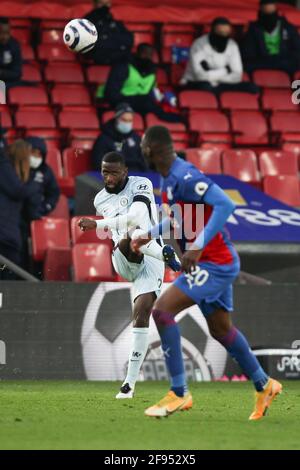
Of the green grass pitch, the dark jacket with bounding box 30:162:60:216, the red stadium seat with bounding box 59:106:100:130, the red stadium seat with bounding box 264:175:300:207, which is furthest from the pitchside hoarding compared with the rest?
the red stadium seat with bounding box 59:106:100:130

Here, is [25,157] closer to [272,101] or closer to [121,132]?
[121,132]

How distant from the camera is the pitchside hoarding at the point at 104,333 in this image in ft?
42.3

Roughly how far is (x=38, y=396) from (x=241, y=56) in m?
9.70

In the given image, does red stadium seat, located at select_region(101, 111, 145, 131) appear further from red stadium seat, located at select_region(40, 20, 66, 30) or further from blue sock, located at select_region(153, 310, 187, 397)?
blue sock, located at select_region(153, 310, 187, 397)

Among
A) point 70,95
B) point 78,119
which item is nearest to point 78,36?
point 78,119

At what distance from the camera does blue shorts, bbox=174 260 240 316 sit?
8.36 metres

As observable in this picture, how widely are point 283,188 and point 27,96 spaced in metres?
3.52

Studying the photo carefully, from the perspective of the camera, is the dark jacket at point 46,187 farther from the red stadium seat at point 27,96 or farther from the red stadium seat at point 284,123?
the red stadium seat at point 284,123

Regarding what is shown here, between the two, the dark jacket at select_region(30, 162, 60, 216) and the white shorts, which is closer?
the white shorts

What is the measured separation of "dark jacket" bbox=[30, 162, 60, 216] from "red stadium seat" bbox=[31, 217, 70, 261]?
0.33 metres

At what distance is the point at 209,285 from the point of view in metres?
8.35

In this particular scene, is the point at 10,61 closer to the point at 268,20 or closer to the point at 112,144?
the point at 112,144

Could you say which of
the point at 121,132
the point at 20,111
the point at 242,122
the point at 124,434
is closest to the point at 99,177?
the point at 121,132
